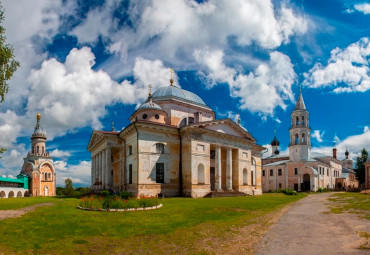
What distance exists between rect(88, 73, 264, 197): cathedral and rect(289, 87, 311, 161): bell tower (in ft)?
95.2

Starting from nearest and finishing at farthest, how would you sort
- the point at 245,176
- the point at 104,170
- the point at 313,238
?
the point at 313,238
the point at 104,170
the point at 245,176

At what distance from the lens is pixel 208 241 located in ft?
30.8

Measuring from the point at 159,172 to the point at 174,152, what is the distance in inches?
111

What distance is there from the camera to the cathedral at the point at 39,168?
6531 centimetres

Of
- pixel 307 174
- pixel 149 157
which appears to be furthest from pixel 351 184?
pixel 149 157

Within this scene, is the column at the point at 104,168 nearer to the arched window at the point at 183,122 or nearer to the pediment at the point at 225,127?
the arched window at the point at 183,122

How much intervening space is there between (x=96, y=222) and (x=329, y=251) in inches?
358

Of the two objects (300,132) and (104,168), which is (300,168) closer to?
(300,132)

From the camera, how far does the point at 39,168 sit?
216ft

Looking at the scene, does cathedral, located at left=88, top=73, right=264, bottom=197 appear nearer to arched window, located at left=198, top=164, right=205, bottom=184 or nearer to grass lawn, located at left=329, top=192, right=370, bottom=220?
arched window, located at left=198, top=164, right=205, bottom=184

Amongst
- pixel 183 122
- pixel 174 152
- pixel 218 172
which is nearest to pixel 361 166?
pixel 218 172

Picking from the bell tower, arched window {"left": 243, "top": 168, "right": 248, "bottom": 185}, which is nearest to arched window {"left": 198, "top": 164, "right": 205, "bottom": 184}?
arched window {"left": 243, "top": 168, "right": 248, "bottom": 185}

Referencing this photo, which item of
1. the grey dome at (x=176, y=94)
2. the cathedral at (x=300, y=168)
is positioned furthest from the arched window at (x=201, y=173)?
the cathedral at (x=300, y=168)

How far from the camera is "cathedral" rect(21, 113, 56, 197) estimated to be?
6531 cm
